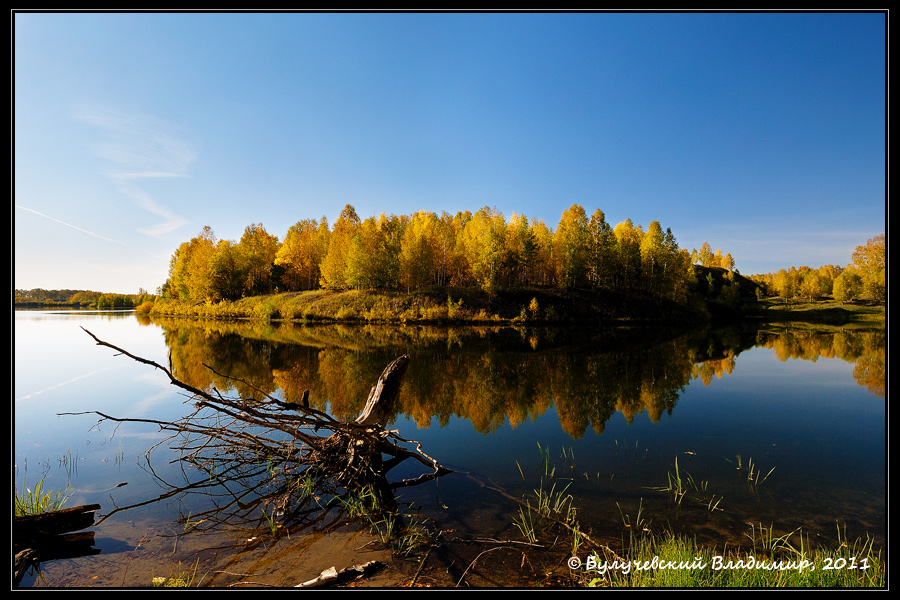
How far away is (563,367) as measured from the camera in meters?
19.0

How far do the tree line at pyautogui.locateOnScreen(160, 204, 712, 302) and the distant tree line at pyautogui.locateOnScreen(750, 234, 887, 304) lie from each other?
72.1ft

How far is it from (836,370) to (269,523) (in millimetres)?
25825

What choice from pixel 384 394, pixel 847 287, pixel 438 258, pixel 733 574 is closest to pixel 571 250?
pixel 438 258

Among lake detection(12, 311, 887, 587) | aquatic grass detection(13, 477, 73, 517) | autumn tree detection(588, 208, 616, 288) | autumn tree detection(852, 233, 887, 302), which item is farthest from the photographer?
autumn tree detection(588, 208, 616, 288)

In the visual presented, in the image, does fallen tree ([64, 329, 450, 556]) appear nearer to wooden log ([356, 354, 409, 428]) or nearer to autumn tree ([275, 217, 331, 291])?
wooden log ([356, 354, 409, 428])

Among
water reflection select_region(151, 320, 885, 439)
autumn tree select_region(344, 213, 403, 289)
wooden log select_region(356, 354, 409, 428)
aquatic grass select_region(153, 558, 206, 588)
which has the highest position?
autumn tree select_region(344, 213, 403, 289)

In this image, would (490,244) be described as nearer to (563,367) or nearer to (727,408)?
(563,367)

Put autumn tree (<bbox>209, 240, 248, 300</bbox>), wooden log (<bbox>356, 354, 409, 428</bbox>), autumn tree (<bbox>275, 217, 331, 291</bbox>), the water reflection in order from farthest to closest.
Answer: autumn tree (<bbox>275, 217, 331, 291</bbox>)
autumn tree (<bbox>209, 240, 248, 300</bbox>)
the water reflection
wooden log (<bbox>356, 354, 409, 428</bbox>)

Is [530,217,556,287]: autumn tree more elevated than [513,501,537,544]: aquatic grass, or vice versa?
[530,217,556,287]: autumn tree

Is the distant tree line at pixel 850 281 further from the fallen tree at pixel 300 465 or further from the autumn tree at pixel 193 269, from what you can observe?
the autumn tree at pixel 193 269

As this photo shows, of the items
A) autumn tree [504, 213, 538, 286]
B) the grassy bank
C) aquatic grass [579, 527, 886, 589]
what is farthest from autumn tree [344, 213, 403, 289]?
the grassy bank

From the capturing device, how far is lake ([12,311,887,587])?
5070mm

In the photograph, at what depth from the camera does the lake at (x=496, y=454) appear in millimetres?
5070
